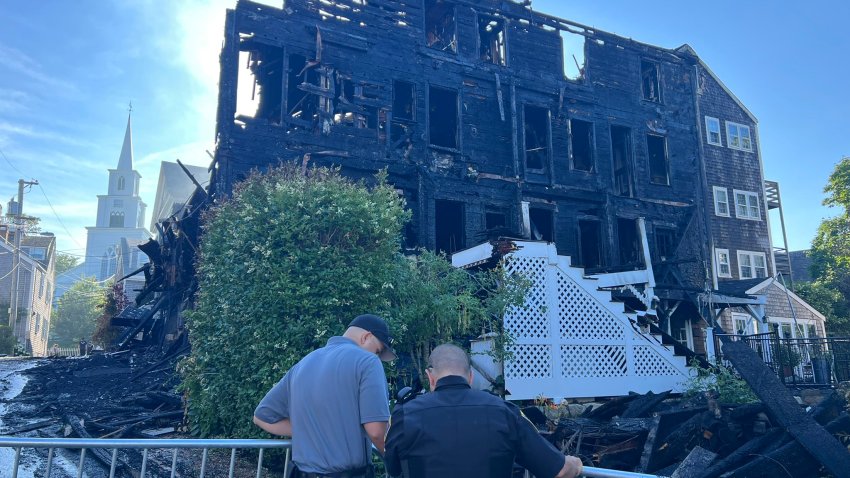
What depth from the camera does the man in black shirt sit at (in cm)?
304

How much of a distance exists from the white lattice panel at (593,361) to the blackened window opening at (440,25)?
1116 centimetres

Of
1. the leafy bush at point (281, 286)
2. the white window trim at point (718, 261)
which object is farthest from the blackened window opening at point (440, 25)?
the white window trim at point (718, 261)

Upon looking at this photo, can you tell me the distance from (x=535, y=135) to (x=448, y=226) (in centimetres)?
467

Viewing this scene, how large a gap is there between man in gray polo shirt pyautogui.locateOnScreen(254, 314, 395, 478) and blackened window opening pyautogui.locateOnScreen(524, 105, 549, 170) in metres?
17.6

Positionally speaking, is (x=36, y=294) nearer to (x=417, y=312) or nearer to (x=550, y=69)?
(x=550, y=69)

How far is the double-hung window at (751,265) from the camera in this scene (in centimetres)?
2575

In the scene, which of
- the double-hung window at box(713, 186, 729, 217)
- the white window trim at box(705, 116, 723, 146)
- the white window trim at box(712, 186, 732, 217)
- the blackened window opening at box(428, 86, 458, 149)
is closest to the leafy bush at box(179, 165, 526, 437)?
the blackened window opening at box(428, 86, 458, 149)

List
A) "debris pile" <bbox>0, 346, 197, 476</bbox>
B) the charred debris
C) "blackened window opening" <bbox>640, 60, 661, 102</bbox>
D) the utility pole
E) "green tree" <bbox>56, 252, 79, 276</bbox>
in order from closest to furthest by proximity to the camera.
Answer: "debris pile" <bbox>0, 346, 197, 476</bbox>
the charred debris
"blackened window opening" <bbox>640, 60, 661, 102</bbox>
the utility pole
"green tree" <bbox>56, 252, 79, 276</bbox>

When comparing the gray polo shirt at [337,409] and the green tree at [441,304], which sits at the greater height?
the green tree at [441,304]

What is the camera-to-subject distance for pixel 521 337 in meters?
11.7

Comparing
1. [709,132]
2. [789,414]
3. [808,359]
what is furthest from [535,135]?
[789,414]

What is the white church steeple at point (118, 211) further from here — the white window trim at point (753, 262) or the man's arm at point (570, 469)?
the man's arm at point (570, 469)

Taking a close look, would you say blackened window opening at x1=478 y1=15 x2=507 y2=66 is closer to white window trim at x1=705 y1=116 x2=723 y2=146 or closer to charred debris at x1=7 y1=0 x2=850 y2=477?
charred debris at x1=7 y1=0 x2=850 y2=477

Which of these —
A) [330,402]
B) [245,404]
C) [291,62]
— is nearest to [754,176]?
[291,62]
